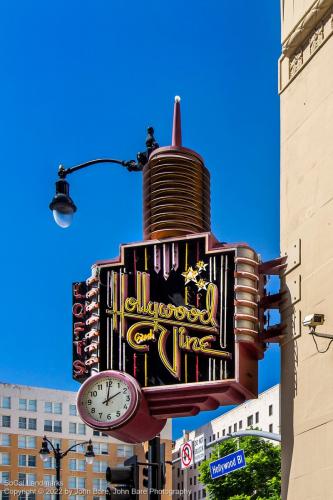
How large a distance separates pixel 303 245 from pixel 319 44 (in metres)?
4.26

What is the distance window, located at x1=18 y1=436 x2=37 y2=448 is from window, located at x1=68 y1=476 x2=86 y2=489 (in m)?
6.85

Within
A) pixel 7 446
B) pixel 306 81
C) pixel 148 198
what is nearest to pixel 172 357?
pixel 148 198

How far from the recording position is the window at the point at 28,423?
14012 cm

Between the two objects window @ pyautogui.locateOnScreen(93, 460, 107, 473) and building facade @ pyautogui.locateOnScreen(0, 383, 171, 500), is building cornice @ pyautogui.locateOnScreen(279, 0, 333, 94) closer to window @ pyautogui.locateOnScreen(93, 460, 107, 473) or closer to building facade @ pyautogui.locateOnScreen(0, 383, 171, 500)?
building facade @ pyautogui.locateOnScreen(0, 383, 171, 500)

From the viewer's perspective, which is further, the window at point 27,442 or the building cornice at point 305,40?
the window at point 27,442

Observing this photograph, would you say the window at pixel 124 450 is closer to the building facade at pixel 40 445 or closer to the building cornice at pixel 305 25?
the building facade at pixel 40 445

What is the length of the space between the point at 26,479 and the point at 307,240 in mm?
121668

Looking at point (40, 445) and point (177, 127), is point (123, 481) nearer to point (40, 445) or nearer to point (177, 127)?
point (177, 127)

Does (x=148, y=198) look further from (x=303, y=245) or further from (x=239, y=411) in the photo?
(x=239, y=411)

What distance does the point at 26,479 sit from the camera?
135875 millimetres

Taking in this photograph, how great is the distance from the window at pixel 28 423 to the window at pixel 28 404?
1530mm

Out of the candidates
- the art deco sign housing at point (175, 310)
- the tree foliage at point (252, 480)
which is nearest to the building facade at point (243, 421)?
the tree foliage at point (252, 480)

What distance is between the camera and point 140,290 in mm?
22094

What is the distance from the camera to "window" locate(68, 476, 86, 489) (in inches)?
5428
